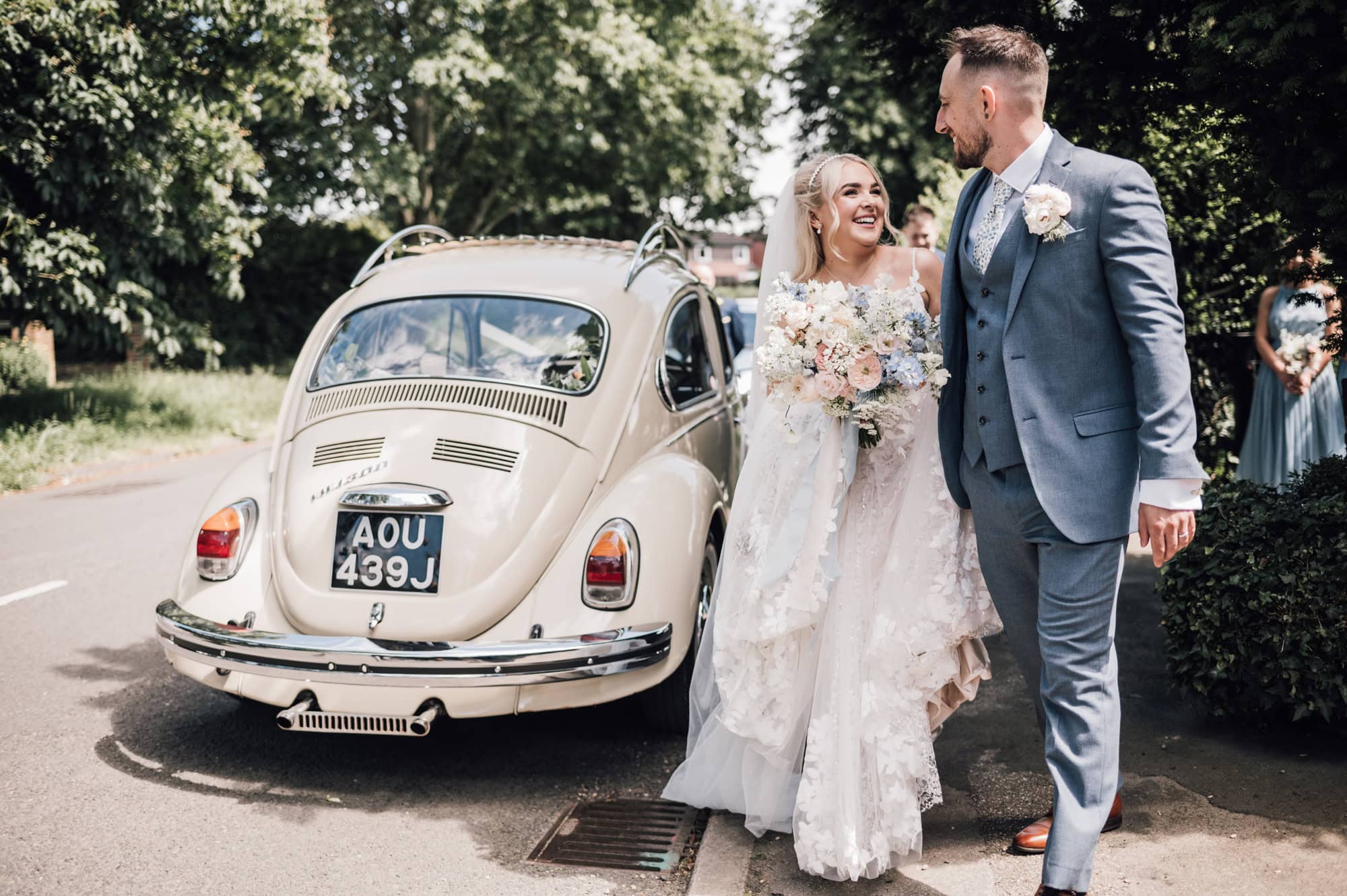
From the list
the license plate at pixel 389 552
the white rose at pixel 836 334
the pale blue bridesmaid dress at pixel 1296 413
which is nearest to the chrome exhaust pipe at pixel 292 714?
the license plate at pixel 389 552

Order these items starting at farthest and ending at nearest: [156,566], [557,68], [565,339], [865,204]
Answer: [557,68] → [156,566] → [565,339] → [865,204]

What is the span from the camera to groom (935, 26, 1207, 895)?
287 cm

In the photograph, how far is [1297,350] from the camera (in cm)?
691

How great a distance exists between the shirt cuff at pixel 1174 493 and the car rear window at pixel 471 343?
101 inches

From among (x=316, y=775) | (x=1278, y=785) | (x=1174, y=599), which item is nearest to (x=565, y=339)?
(x=316, y=775)

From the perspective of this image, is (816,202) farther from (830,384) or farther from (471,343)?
(471,343)

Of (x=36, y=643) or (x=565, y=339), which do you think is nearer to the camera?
(x=565, y=339)

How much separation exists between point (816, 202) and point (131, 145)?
11.1m

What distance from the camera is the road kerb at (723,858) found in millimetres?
3369

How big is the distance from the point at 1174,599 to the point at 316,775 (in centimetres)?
339

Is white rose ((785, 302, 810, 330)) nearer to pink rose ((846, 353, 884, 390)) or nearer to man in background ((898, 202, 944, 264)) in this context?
pink rose ((846, 353, 884, 390))

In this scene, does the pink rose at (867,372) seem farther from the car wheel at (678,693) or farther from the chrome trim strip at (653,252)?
the chrome trim strip at (653,252)

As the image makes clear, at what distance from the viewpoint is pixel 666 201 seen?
2966 centimetres

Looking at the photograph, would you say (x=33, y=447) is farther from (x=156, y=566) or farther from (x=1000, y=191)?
(x=1000, y=191)
